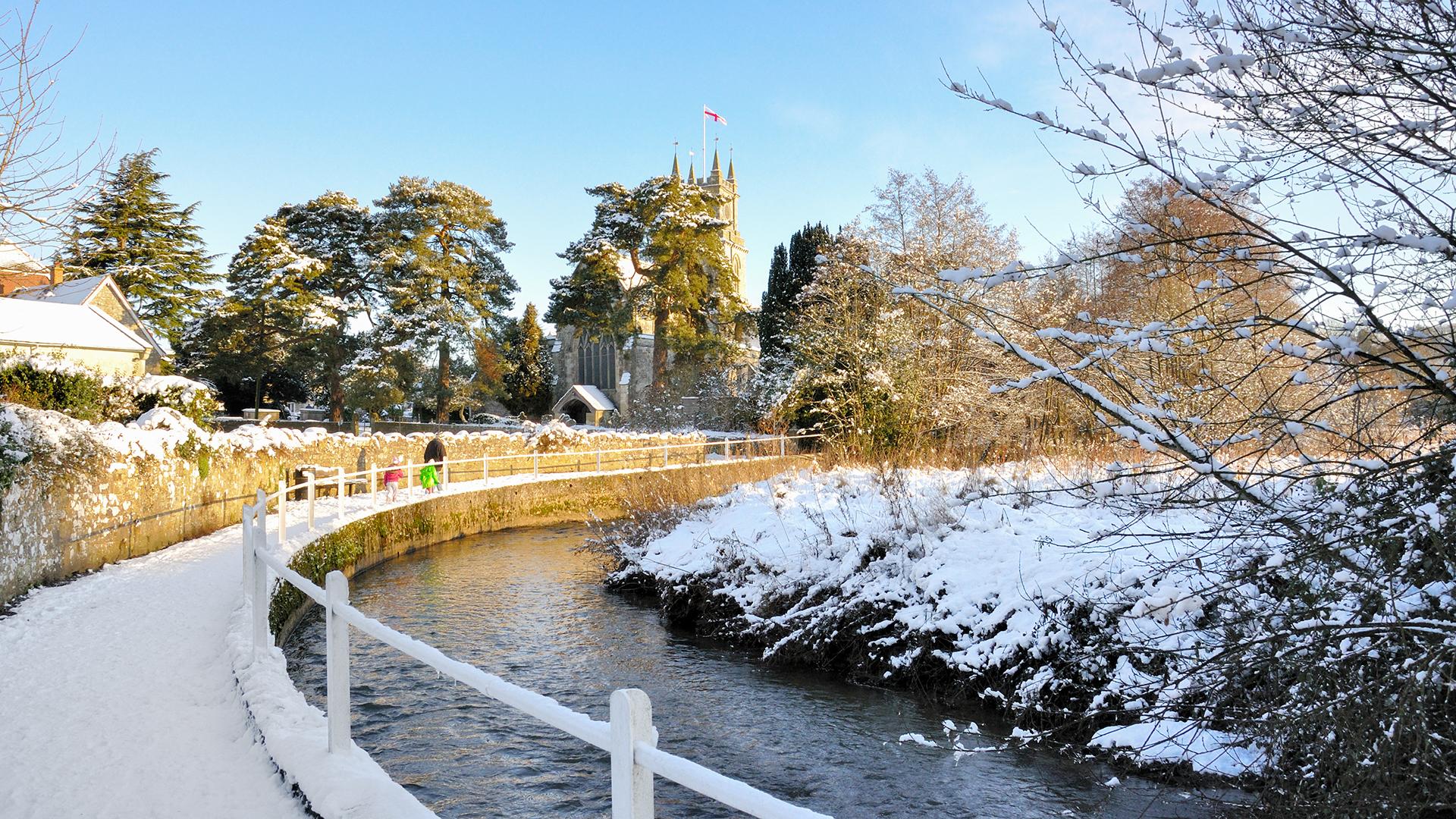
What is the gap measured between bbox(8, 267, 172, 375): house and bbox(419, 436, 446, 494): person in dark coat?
13.2 m

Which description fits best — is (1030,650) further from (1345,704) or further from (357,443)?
(357,443)

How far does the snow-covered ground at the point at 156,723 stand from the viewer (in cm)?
→ 416

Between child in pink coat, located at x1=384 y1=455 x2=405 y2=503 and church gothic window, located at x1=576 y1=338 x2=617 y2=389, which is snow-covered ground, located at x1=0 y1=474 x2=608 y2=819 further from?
church gothic window, located at x1=576 y1=338 x2=617 y2=389

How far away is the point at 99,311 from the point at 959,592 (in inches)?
1315

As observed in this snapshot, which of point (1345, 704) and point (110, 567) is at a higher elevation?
point (1345, 704)

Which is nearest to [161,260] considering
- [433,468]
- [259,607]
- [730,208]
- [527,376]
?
[527,376]

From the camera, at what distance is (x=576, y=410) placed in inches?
2053

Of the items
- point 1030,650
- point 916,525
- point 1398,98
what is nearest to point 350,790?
point 1398,98

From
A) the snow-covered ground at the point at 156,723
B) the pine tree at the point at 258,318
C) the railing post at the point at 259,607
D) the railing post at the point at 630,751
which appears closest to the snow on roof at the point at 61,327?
the pine tree at the point at 258,318

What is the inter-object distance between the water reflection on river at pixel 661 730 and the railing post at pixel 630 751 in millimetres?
3705

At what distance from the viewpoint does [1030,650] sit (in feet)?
25.3

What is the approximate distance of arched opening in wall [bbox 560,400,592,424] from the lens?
169 feet

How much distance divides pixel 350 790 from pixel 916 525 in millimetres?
7175

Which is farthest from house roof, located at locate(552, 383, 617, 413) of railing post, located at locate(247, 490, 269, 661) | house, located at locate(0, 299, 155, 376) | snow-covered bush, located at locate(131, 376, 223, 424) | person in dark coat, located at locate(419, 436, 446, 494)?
railing post, located at locate(247, 490, 269, 661)
